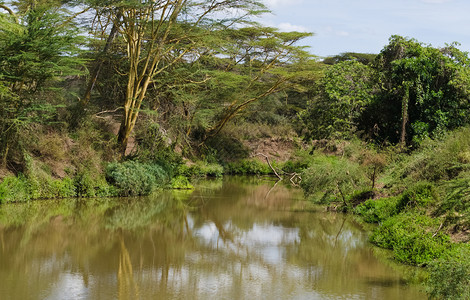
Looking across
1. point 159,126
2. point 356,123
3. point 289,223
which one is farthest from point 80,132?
point 356,123

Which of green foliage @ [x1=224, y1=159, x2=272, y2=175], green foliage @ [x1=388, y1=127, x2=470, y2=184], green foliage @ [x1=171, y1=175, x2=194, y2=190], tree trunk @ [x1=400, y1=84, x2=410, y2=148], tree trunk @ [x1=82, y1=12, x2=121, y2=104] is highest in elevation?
tree trunk @ [x1=82, y1=12, x2=121, y2=104]

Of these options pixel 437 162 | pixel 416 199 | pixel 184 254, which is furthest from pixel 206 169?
pixel 184 254

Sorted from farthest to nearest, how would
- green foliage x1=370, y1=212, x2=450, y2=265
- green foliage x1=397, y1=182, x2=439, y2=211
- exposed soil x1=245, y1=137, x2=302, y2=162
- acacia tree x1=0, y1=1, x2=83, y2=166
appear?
exposed soil x1=245, y1=137, x2=302, y2=162, acacia tree x1=0, y1=1, x2=83, y2=166, green foliage x1=397, y1=182, x2=439, y2=211, green foliage x1=370, y1=212, x2=450, y2=265

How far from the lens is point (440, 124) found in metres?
19.8

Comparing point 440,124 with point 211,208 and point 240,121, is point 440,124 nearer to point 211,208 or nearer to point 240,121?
point 211,208

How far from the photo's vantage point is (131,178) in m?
19.0

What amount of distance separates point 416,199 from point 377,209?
1922mm

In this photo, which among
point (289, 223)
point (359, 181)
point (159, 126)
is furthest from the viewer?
point (159, 126)

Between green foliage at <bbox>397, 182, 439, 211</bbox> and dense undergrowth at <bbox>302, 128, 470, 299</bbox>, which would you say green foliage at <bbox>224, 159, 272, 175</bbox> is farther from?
green foliage at <bbox>397, 182, 439, 211</bbox>

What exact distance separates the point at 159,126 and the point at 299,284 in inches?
562

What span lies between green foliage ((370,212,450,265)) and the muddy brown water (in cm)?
38

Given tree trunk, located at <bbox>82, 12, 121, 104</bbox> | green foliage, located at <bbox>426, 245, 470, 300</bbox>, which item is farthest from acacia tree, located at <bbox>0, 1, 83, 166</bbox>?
green foliage, located at <bbox>426, 245, 470, 300</bbox>

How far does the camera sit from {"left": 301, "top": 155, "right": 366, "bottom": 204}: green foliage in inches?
637

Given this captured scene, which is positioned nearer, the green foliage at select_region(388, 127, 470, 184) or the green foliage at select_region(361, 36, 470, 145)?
the green foliage at select_region(388, 127, 470, 184)
